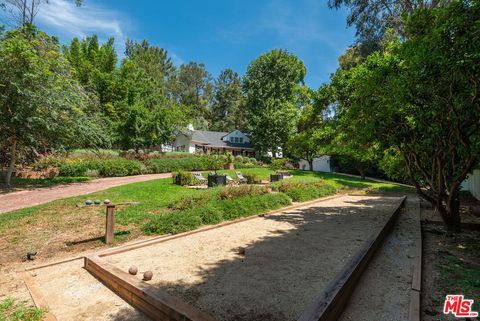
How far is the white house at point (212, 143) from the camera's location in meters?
43.0

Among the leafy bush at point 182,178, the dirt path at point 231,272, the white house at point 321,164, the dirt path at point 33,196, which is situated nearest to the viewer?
the dirt path at point 231,272

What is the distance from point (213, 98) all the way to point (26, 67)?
51.8m

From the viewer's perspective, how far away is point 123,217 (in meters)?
7.88

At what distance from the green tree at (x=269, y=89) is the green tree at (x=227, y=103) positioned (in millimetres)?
15958

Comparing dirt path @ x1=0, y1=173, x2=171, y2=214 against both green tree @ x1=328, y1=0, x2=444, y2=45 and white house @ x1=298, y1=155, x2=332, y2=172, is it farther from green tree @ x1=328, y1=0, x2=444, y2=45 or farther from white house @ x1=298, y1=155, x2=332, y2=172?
white house @ x1=298, y1=155, x2=332, y2=172

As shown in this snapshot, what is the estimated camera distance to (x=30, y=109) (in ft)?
44.7

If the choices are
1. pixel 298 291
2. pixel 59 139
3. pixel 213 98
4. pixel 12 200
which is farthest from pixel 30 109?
pixel 213 98

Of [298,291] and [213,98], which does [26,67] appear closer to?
[298,291]

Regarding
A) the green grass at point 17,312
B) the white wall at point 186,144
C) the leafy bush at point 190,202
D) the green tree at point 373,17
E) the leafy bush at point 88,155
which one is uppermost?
the green tree at point 373,17

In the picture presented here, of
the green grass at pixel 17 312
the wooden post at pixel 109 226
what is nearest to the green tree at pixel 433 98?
the wooden post at pixel 109 226

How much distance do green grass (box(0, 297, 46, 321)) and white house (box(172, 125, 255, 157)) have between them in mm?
37963

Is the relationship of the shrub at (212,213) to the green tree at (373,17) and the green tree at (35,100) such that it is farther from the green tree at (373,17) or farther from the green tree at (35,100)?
the green tree at (373,17)

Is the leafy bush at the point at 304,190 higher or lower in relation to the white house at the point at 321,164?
lower

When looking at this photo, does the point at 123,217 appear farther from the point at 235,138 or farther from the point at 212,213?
the point at 235,138
